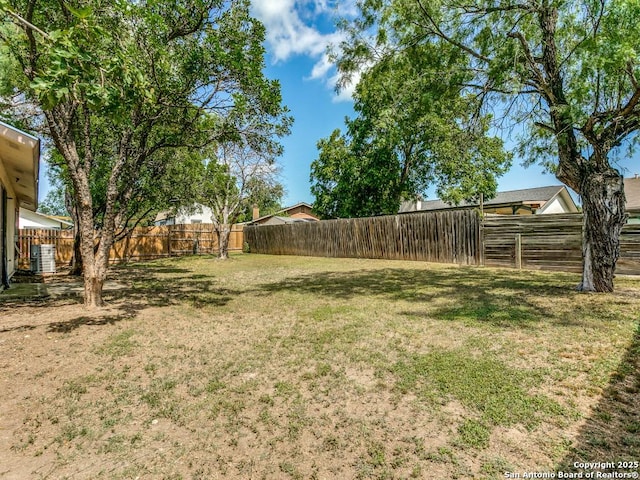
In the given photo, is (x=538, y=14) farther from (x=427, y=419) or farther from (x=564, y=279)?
(x=427, y=419)

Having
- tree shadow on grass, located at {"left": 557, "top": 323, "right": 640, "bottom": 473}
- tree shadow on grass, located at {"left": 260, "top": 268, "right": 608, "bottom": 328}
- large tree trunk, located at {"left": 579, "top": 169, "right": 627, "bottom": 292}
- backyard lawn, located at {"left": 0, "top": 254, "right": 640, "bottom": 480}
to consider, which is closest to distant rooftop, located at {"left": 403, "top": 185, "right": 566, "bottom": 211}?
tree shadow on grass, located at {"left": 260, "top": 268, "right": 608, "bottom": 328}

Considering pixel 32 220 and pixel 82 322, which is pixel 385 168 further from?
pixel 32 220

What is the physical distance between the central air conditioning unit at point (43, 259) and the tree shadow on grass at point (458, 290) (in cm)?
848

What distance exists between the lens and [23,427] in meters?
2.60

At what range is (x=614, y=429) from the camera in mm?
2273

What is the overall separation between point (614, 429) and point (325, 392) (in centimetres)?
199

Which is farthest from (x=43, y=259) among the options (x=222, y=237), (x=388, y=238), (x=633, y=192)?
(x=633, y=192)

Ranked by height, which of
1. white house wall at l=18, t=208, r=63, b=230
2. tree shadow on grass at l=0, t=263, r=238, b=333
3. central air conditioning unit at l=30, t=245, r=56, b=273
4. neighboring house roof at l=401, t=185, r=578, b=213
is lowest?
tree shadow on grass at l=0, t=263, r=238, b=333

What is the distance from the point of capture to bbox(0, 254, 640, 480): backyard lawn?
2145 millimetres

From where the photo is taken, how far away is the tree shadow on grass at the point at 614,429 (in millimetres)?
2023

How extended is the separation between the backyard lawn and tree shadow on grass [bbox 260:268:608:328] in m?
0.09

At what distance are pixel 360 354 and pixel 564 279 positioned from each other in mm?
6696

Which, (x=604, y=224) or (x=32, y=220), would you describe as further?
(x=32, y=220)

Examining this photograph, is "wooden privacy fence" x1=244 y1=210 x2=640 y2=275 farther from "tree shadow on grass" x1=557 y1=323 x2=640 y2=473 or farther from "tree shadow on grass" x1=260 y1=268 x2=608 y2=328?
"tree shadow on grass" x1=557 y1=323 x2=640 y2=473
